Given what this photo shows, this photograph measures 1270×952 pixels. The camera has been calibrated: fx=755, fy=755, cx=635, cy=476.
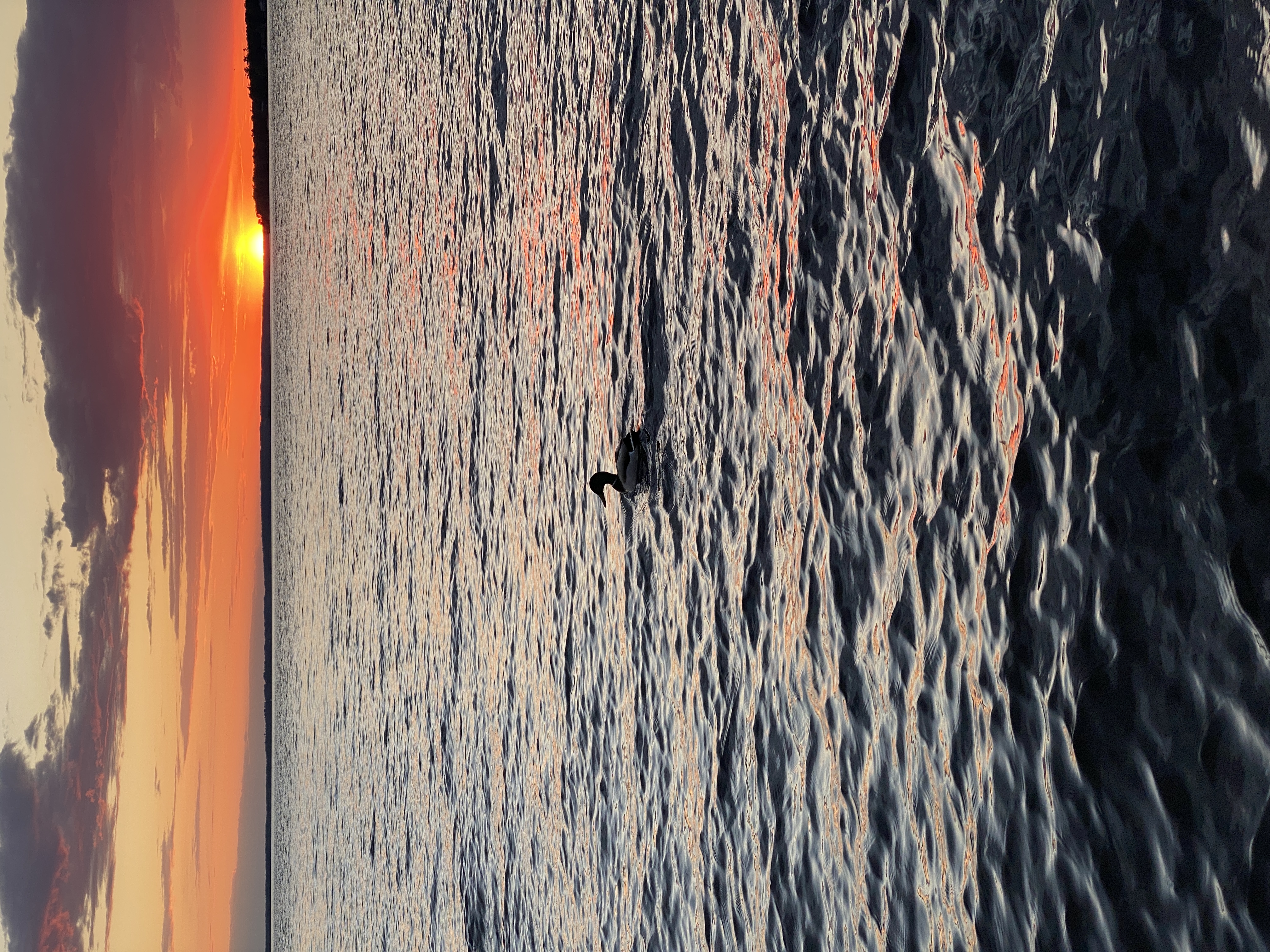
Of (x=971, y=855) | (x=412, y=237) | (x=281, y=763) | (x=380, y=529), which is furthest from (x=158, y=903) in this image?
(x=971, y=855)

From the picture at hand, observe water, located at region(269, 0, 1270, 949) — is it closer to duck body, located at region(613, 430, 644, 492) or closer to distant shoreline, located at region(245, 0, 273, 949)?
duck body, located at region(613, 430, 644, 492)

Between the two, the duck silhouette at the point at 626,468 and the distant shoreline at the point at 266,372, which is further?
the distant shoreline at the point at 266,372

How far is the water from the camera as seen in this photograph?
0.04m

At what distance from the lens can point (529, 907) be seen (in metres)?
0.15

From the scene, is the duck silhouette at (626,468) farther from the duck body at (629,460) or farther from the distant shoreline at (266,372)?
the distant shoreline at (266,372)

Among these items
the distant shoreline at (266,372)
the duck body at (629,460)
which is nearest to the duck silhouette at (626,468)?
the duck body at (629,460)

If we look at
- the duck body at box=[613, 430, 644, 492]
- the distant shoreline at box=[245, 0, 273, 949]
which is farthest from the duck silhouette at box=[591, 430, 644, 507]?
the distant shoreline at box=[245, 0, 273, 949]

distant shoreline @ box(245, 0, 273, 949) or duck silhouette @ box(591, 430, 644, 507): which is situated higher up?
distant shoreline @ box(245, 0, 273, 949)

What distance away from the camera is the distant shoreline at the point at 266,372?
77 cm

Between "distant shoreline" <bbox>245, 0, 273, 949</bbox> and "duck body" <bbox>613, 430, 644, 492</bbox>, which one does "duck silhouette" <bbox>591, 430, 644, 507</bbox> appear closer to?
"duck body" <bbox>613, 430, 644, 492</bbox>

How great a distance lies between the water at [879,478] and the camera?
4cm

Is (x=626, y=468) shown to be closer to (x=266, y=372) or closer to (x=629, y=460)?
(x=629, y=460)

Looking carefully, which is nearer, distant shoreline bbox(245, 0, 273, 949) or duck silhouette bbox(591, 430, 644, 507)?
duck silhouette bbox(591, 430, 644, 507)

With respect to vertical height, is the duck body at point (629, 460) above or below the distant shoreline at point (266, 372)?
below
